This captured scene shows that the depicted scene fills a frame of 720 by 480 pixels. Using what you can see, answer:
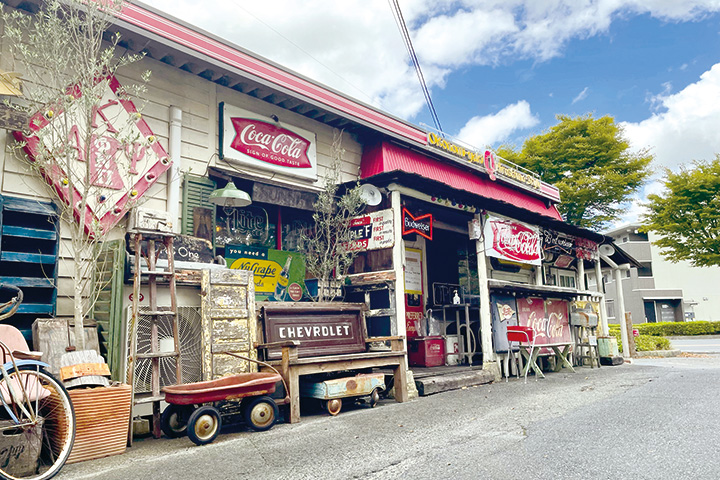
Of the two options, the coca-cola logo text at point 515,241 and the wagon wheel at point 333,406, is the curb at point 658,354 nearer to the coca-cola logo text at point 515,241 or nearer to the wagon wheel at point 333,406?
the coca-cola logo text at point 515,241

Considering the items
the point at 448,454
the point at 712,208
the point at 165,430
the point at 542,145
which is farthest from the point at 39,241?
the point at 712,208

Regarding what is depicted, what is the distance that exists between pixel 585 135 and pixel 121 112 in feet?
76.0

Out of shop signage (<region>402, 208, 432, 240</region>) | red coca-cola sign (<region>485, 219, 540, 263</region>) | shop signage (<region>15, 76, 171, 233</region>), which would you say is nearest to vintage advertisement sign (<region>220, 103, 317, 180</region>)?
shop signage (<region>15, 76, 171, 233</region>)

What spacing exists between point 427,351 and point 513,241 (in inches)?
118

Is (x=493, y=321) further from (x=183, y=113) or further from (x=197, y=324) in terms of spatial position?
(x=183, y=113)

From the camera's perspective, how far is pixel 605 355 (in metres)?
13.6

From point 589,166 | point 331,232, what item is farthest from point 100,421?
point 589,166

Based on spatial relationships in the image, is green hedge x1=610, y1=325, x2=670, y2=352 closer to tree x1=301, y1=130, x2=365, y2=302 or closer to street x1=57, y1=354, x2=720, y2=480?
street x1=57, y1=354, x2=720, y2=480

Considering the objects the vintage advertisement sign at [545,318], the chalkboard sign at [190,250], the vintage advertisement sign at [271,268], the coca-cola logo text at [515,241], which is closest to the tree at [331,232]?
the vintage advertisement sign at [271,268]

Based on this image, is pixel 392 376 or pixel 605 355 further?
pixel 605 355

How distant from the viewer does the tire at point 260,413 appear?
5574mm

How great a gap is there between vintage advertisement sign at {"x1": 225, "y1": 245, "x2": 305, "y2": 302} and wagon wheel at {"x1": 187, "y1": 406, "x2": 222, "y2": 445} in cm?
354

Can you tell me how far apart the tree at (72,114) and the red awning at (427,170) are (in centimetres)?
437

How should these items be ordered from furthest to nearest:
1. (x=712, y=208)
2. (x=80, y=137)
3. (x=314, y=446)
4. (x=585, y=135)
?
(x=585, y=135)
(x=712, y=208)
(x=80, y=137)
(x=314, y=446)
